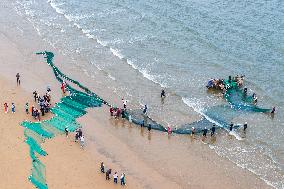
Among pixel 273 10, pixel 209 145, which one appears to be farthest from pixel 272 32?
pixel 209 145

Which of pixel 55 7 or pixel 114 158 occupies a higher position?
pixel 55 7

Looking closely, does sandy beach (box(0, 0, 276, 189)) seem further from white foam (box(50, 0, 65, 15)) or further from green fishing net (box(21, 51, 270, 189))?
white foam (box(50, 0, 65, 15))

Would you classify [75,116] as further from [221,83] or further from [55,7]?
[55,7]

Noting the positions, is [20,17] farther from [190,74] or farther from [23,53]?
[190,74]

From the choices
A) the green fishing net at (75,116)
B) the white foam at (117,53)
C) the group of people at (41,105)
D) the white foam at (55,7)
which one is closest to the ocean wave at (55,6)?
the white foam at (55,7)

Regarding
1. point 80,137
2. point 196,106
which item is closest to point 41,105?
point 80,137

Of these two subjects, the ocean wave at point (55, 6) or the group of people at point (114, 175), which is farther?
the ocean wave at point (55, 6)

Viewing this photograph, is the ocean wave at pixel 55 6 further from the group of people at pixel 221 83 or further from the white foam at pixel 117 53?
the group of people at pixel 221 83

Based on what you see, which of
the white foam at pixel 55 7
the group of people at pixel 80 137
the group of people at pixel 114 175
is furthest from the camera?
the white foam at pixel 55 7
